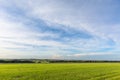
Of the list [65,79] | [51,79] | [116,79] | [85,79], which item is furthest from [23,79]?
[116,79]

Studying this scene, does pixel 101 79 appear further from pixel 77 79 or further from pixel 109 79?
pixel 77 79

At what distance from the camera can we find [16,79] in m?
28.5

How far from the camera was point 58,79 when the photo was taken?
92.3ft

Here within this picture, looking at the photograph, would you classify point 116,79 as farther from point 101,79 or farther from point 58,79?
point 58,79

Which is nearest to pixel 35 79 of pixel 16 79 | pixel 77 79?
pixel 16 79

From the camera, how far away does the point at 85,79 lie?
28438 millimetres

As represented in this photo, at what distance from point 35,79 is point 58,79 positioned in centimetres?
308

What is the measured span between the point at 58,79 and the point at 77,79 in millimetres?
2554

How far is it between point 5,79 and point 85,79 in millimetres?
10730

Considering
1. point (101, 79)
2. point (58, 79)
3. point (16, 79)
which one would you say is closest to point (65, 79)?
point (58, 79)

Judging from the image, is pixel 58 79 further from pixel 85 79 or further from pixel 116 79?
pixel 116 79

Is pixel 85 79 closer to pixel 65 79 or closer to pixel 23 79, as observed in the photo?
pixel 65 79

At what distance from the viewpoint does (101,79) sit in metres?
28.5

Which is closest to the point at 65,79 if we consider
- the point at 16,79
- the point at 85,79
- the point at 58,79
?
the point at 58,79
